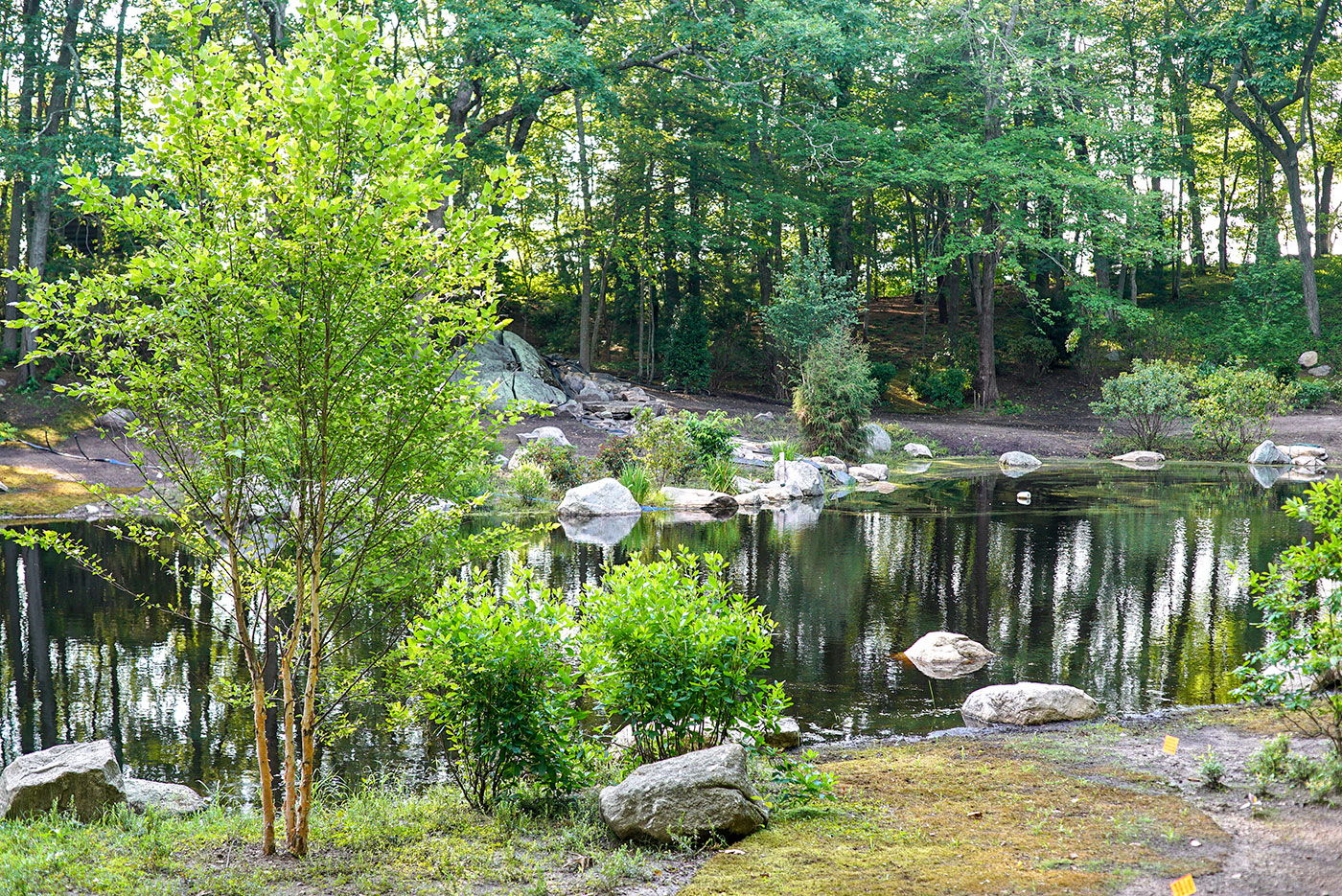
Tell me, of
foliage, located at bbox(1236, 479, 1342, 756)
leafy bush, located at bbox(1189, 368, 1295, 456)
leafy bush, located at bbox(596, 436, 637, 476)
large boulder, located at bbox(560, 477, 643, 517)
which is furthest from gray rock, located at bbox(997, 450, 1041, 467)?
foliage, located at bbox(1236, 479, 1342, 756)

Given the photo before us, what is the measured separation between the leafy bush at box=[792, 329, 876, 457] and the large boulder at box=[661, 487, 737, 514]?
17.5 ft

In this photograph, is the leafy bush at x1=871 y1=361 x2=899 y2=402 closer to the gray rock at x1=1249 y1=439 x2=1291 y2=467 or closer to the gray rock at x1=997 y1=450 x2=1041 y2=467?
the gray rock at x1=997 y1=450 x2=1041 y2=467

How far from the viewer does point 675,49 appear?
22.3 m

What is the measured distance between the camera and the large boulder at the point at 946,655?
24.8 feet

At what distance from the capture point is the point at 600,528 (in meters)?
14.7

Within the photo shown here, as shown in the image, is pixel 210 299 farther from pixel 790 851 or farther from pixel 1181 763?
pixel 1181 763

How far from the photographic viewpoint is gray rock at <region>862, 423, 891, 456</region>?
918 inches

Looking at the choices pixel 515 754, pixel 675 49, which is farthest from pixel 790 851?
pixel 675 49

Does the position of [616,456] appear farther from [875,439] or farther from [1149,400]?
[1149,400]

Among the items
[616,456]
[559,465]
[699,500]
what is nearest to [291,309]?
[699,500]

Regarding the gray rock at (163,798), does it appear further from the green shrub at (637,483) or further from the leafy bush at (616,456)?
the leafy bush at (616,456)

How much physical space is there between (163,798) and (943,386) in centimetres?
2732

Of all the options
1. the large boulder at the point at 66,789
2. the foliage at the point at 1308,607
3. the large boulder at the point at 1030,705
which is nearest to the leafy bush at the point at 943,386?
the large boulder at the point at 1030,705

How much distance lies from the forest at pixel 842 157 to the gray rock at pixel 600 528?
1001 centimetres
